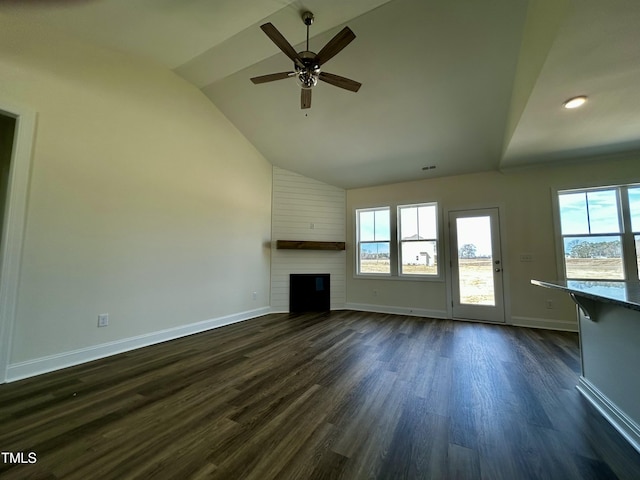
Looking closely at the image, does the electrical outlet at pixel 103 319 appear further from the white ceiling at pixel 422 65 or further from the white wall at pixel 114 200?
the white ceiling at pixel 422 65

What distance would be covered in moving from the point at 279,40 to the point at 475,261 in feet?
14.5

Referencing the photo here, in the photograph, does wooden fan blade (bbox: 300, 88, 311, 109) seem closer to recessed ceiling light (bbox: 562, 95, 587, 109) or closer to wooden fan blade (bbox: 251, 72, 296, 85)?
wooden fan blade (bbox: 251, 72, 296, 85)

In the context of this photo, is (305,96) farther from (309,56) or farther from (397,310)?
(397,310)

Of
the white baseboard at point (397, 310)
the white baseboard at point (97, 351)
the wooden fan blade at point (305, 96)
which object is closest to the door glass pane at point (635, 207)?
the white baseboard at point (397, 310)

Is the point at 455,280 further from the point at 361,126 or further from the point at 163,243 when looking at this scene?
the point at 163,243

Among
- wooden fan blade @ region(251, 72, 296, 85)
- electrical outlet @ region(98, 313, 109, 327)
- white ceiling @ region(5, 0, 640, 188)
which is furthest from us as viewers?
electrical outlet @ region(98, 313, 109, 327)

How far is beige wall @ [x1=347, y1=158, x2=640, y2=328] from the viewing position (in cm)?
386

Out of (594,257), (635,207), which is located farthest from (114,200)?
(635,207)

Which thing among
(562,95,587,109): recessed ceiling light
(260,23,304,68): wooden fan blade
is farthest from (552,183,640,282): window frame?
(260,23,304,68): wooden fan blade

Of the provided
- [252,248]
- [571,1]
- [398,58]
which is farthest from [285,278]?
[571,1]

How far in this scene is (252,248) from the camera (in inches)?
184

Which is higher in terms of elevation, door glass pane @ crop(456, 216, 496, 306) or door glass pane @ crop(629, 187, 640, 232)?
door glass pane @ crop(629, 187, 640, 232)

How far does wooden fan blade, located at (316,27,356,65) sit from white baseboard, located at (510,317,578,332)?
15.2 feet

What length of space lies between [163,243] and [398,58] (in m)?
3.57
